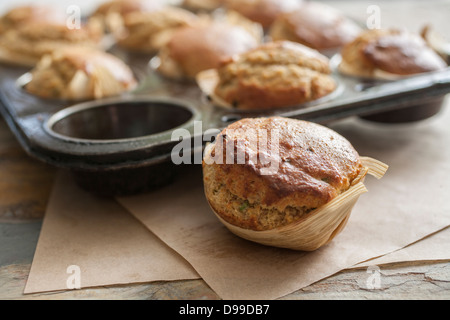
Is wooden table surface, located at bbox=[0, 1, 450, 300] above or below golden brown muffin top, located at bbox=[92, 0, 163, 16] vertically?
below

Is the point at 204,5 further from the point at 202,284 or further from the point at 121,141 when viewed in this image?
the point at 202,284

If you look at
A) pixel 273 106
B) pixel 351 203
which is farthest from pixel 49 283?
pixel 273 106

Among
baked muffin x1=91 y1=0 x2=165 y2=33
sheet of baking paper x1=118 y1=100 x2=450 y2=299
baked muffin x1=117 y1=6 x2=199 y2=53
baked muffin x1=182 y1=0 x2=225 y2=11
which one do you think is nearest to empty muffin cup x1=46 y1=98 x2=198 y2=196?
sheet of baking paper x1=118 y1=100 x2=450 y2=299

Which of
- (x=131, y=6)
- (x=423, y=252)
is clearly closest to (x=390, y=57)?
(x=423, y=252)

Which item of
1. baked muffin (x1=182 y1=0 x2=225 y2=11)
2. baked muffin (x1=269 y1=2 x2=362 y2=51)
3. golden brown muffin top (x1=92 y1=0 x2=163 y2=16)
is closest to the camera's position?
baked muffin (x1=269 y1=2 x2=362 y2=51)

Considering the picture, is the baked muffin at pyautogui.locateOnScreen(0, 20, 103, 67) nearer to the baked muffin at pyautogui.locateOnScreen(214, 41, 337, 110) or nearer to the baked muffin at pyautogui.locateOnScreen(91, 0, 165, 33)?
the baked muffin at pyautogui.locateOnScreen(91, 0, 165, 33)

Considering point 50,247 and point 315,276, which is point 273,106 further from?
point 50,247
